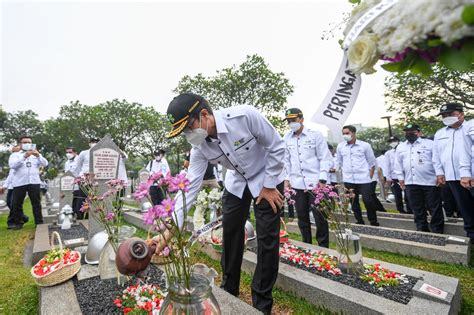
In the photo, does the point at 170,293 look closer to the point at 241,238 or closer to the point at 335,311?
the point at 241,238

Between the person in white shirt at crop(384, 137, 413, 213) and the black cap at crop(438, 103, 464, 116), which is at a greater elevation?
the black cap at crop(438, 103, 464, 116)

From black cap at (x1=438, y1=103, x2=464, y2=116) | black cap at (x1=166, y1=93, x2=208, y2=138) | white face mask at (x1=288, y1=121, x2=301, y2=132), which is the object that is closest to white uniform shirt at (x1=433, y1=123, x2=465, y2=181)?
black cap at (x1=438, y1=103, x2=464, y2=116)

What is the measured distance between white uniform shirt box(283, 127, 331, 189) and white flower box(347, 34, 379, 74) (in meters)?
3.66

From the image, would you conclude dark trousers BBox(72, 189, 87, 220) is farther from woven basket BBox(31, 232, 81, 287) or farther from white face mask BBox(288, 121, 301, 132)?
white face mask BBox(288, 121, 301, 132)

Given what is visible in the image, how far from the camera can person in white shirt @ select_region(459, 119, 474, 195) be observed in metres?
4.00

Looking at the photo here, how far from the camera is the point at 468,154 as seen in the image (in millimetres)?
4168

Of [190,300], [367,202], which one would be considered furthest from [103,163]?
[367,202]

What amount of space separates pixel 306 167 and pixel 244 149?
249cm

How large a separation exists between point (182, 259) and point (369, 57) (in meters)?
1.09

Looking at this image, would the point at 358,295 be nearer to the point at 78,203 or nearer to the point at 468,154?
the point at 468,154

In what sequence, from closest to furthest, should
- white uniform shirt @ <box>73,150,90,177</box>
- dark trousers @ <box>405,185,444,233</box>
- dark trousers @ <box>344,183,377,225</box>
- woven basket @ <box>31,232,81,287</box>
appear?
woven basket @ <box>31,232,81,287</box> → dark trousers @ <box>405,185,444,233</box> → dark trousers @ <box>344,183,377,225</box> → white uniform shirt @ <box>73,150,90,177</box>

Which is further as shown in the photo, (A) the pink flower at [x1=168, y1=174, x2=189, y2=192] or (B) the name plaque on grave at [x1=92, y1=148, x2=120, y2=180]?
(B) the name plaque on grave at [x1=92, y1=148, x2=120, y2=180]

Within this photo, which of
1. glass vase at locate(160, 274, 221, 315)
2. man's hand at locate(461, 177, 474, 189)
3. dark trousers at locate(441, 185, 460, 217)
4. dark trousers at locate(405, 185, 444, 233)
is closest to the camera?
glass vase at locate(160, 274, 221, 315)

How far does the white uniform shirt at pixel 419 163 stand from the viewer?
5422 millimetres
